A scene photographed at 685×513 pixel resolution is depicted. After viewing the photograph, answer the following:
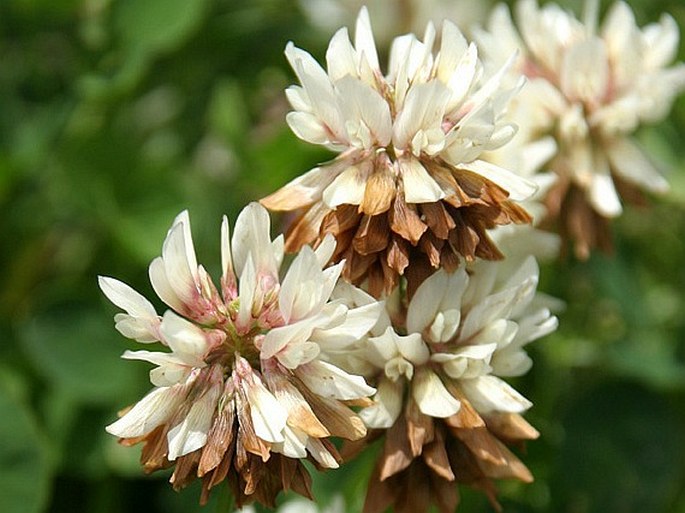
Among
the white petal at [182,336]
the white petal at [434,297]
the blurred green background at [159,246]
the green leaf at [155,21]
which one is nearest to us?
the white petal at [182,336]

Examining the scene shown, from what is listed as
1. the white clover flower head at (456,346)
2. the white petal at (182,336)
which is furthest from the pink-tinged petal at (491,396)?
the white petal at (182,336)

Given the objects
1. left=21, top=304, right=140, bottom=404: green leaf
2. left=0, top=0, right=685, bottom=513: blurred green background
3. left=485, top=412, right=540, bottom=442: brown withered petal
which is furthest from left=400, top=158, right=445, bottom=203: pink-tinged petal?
left=21, top=304, right=140, bottom=404: green leaf

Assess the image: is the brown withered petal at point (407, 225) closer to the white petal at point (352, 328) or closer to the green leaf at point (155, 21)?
the white petal at point (352, 328)

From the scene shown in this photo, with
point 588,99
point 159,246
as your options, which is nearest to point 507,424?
point 588,99

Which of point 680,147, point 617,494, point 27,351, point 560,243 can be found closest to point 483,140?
point 560,243

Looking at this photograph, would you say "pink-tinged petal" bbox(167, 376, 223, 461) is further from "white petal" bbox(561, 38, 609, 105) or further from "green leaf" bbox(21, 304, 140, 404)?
"green leaf" bbox(21, 304, 140, 404)

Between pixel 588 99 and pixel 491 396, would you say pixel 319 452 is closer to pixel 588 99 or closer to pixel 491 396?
pixel 491 396
